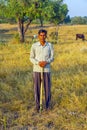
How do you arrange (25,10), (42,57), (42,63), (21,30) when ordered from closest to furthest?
1. (42,63)
2. (42,57)
3. (25,10)
4. (21,30)

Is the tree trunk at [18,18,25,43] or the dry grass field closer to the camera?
the dry grass field

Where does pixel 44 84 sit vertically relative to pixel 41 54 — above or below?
below

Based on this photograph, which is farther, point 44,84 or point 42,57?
point 44,84

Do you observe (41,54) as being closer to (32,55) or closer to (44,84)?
(32,55)

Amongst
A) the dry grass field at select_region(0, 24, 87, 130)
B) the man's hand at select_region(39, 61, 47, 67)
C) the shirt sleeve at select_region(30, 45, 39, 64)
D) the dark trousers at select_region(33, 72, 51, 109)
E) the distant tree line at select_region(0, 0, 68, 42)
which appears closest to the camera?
the dry grass field at select_region(0, 24, 87, 130)

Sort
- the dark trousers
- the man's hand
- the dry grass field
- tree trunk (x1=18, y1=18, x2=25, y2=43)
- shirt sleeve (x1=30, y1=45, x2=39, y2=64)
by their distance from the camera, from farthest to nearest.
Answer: tree trunk (x1=18, y1=18, x2=25, y2=43), the dark trousers, shirt sleeve (x1=30, y1=45, x2=39, y2=64), the man's hand, the dry grass field

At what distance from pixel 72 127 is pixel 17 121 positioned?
40.7 inches

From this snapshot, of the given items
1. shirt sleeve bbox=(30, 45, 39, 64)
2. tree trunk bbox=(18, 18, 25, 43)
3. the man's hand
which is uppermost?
shirt sleeve bbox=(30, 45, 39, 64)

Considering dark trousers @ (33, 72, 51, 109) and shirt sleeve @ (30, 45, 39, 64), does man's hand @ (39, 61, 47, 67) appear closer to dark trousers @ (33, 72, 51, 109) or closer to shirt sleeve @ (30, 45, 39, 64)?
shirt sleeve @ (30, 45, 39, 64)

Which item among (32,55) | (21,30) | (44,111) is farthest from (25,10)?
(44,111)

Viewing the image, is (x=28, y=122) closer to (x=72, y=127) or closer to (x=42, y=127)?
(x=42, y=127)

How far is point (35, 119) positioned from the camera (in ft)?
20.5


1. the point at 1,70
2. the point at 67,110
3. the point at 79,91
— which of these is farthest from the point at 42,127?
the point at 1,70

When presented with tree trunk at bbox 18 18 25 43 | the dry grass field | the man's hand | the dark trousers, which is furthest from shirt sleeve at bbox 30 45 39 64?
tree trunk at bbox 18 18 25 43
